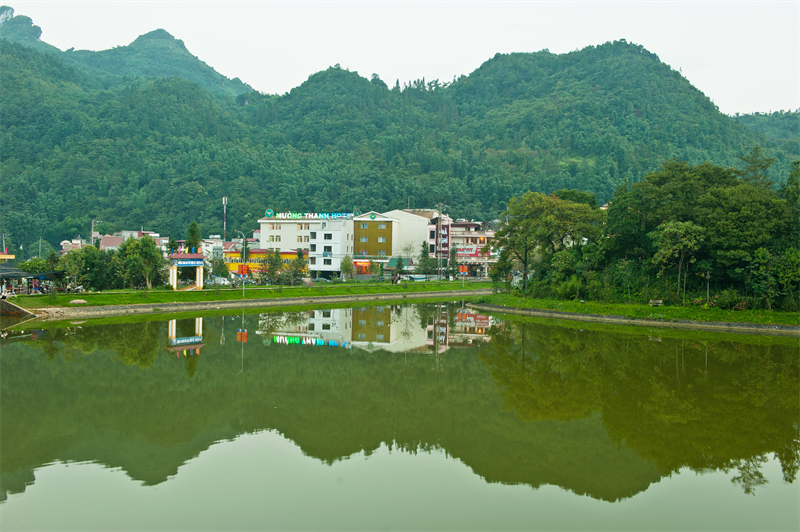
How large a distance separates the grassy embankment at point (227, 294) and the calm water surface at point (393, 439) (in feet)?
36.1

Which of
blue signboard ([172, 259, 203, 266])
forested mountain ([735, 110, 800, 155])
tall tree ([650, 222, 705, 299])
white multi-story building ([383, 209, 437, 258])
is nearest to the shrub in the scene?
tall tree ([650, 222, 705, 299])

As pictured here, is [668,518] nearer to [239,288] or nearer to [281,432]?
[281,432]

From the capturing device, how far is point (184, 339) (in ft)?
75.9

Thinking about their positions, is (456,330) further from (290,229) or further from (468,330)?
(290,229)

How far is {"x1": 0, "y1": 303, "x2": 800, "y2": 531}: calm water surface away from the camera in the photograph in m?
8.26

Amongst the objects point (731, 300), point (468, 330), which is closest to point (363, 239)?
point (468, 330)

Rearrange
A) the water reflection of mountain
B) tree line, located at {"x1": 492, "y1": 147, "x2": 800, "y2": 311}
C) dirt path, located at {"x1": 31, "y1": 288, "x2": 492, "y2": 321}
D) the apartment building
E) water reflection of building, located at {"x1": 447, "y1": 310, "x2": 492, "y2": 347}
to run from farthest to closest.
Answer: the apartment building → dirt path, located at {"x1": 31, "y1": 288, "x2": 492, "y2": 321} → tree line, located at {"x1": 492, "y1": 147, "x2": 800, "y2": 311} → water reflection of building, located at {"x1": 447, "y1": 310, "x2": 492, "y2": 347} → the water reflection of mountain

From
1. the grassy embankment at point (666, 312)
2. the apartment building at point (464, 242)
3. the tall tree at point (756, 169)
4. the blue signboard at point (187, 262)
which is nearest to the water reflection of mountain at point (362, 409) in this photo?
the grassy embankment at point (666, 312)

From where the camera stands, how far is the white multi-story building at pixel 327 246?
60906 mm

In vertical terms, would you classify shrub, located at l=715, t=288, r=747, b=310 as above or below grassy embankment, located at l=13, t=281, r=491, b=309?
above

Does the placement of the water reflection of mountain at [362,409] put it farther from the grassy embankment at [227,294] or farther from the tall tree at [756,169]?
the tall tree at [756,169]

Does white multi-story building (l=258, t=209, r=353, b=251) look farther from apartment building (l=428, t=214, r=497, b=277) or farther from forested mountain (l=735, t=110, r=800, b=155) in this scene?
forested mountain (l=735, t=110, r=800, b=155)

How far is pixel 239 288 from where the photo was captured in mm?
41281

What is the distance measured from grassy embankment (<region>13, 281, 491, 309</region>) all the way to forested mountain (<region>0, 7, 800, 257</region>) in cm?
3747
